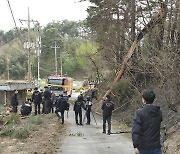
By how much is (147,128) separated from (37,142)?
302 inches

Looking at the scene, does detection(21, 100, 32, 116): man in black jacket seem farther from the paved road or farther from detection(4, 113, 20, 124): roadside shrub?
the paved road

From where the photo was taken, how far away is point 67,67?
10488 cm

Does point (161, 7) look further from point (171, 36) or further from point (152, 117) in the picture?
point (152, 117)

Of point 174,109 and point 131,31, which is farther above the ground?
point 131,31

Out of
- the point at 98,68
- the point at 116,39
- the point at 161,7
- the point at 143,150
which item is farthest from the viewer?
the point at 98,68

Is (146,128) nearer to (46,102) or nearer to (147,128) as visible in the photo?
(147,128)

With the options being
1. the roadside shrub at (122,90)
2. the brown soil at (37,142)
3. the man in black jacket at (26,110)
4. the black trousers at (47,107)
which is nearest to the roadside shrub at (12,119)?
the brown soil at (37,142)

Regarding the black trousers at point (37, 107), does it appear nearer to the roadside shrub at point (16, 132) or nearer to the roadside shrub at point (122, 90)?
the roadside shrub at point (122, 90)

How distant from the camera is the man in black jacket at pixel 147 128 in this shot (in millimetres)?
6525

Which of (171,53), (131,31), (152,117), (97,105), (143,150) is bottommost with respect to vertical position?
(97,105)

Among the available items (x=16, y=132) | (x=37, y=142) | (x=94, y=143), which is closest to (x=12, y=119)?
(x=16, y=132)

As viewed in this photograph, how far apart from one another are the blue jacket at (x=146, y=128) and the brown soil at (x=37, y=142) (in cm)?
576

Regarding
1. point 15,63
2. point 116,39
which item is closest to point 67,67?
point 15,63

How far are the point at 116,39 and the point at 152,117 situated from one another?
21.7 m
